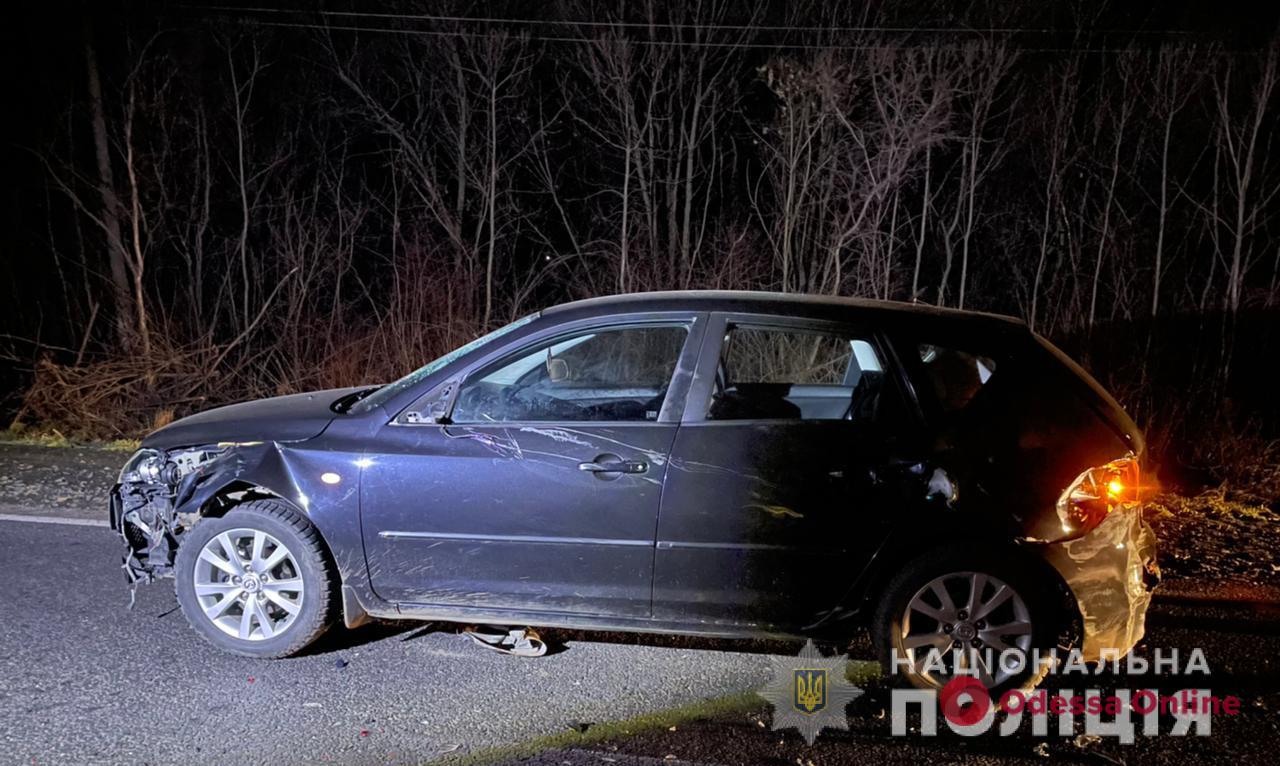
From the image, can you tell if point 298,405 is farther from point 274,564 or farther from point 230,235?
point 230,235

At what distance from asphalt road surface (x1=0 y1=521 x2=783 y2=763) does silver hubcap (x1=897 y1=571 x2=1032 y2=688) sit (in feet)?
2.43

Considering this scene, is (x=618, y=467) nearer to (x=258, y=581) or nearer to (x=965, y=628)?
(x=965, y=628)

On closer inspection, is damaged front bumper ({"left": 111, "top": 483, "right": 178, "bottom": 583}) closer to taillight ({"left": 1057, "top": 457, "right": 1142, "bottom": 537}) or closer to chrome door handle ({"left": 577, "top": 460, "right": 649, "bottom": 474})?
chrome door handle ({"left": 577, "top": 460, "right": 649, "bottom": 474})

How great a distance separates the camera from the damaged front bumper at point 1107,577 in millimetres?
3807

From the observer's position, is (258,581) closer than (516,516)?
No

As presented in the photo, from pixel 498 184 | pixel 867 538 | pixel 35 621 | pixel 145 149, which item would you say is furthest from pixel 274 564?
pixel 498 184

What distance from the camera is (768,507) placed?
3.93 m

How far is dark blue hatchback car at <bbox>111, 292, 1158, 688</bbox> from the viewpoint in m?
3.86

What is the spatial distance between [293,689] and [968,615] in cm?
291

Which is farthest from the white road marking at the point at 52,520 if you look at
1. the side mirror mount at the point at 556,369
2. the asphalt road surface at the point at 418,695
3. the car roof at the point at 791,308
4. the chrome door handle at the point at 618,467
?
Result: the chrome door handle at the point at 618,467

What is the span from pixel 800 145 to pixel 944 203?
15.5ft

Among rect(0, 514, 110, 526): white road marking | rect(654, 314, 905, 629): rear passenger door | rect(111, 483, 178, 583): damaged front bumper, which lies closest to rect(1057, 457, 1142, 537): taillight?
rect(654, 314, 905, 629): rear passenger door

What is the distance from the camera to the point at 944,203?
2092cm

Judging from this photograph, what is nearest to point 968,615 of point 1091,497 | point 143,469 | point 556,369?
point 1091,497
